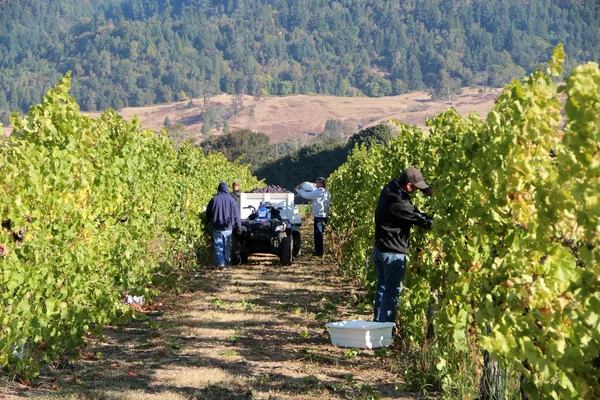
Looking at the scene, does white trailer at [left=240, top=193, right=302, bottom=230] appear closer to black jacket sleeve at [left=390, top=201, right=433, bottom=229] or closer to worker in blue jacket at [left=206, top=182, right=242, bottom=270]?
worker in blue jacket at [left=206, top=182, right=242, bottom=270]

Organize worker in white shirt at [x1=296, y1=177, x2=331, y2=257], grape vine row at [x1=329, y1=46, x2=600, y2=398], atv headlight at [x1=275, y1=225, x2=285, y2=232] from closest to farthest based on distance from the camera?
grape vine row at [x1=329, y1=46, x2=600, y2=398], atv headlight at [x1=275, y1=225, x2=285, y2=232], worker in white shirt at [x1=296, y1=177, x2=331, y2=257]

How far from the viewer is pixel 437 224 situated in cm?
612

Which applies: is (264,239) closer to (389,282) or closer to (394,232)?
(389,282)

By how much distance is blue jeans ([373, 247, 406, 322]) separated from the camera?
758 cm

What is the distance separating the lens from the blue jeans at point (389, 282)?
7578 mm

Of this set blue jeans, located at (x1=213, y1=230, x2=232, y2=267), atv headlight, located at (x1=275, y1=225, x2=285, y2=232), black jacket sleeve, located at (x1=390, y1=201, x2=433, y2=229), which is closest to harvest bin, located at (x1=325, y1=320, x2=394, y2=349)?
black jacket sleeve, located at (x1=390, y1=201, x2=433, y2=229)

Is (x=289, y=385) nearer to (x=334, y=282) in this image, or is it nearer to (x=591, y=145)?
(x=591, y=145)

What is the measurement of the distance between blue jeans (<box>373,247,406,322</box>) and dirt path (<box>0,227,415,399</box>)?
369 mm

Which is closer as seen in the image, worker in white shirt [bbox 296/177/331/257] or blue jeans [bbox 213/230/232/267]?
blue jeans [bbox 213/230/232/267]

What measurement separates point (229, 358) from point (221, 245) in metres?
7.46

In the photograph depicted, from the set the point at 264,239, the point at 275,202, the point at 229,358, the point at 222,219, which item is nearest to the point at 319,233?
the point at 275,202

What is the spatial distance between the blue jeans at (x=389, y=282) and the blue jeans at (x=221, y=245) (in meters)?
7.19

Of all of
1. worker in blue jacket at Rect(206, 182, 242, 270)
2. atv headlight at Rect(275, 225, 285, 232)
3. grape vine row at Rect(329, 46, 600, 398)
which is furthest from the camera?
atv headlight at Rect(275, 225, 285, 232)

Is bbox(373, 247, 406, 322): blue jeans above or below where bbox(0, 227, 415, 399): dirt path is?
above
